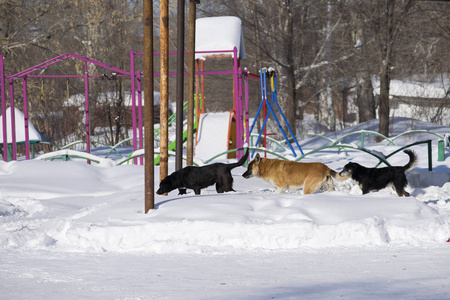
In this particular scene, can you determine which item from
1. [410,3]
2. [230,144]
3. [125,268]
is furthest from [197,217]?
[410,3]

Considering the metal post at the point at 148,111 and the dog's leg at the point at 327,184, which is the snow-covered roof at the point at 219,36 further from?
the metal post at the point at 148,111

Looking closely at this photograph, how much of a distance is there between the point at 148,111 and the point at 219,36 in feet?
38.0

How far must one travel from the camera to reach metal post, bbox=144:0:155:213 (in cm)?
779

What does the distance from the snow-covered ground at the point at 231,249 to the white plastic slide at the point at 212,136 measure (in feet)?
26.8

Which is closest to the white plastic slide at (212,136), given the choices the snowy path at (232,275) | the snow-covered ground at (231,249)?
the snow-covered ground at (231,249)

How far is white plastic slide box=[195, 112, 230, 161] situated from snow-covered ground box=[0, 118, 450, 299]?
815cm

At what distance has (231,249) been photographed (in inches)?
255

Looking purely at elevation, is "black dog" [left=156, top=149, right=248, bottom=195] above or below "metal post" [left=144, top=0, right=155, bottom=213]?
below

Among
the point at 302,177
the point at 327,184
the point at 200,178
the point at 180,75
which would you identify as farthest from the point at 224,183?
the point at 180,75

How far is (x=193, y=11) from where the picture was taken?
11.3 m

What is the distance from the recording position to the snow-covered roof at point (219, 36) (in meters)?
18.9

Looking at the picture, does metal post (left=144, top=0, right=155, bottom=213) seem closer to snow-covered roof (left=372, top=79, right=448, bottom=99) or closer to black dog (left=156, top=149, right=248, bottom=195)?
black dog (left=156, top=149, right=248, bottom=195)

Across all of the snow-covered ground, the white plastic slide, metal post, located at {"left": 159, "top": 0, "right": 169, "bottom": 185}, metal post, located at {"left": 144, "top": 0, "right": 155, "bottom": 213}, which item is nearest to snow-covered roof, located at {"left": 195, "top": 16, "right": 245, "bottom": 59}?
the white plastic slide

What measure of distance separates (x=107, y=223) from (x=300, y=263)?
8.04 feet
